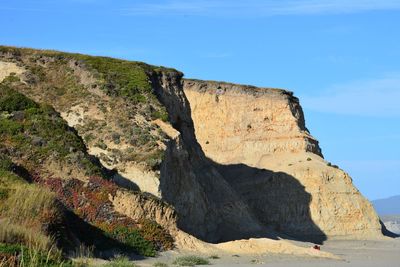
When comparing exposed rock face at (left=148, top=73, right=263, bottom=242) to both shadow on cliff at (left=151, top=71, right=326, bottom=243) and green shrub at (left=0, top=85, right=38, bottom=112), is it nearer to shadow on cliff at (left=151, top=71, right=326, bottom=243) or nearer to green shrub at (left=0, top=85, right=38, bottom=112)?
shadow on cliff at (left=151, top=71, right=326, bottom=243)

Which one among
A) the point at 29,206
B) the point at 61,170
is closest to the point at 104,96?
the point at 61,170

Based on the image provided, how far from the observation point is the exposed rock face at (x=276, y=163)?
63375mm

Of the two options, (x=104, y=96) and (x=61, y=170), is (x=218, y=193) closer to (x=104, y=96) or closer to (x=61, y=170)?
(x=104, y=96)

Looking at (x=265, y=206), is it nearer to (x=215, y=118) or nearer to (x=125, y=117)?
(x=215, y=118)

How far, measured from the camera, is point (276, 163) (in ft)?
228

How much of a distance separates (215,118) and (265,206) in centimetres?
1440

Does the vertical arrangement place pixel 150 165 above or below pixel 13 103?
below

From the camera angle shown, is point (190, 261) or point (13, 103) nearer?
point (190, 261)

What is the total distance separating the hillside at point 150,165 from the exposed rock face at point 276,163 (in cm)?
11

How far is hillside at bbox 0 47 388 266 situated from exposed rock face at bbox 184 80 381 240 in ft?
0.35

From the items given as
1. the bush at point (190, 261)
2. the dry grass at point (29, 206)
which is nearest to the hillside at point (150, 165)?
the dry grass at point (29, 206)

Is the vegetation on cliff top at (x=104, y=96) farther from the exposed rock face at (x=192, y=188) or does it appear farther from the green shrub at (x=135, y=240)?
the green shrub at (x=135, y=240)

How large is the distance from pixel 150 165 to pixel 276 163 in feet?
106

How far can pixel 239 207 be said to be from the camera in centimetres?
5191
